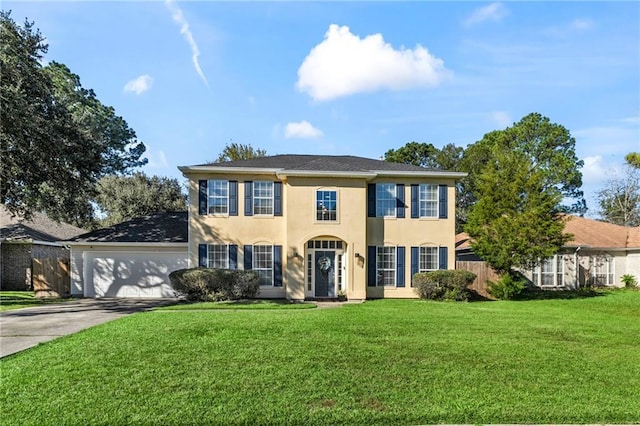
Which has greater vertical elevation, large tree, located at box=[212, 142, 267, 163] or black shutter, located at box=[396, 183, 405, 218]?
large tree, located at box=[212, 142, 267, 163]

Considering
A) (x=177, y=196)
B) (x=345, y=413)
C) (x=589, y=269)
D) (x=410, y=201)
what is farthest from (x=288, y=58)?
(x=177, y=196)

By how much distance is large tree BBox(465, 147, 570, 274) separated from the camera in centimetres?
1961

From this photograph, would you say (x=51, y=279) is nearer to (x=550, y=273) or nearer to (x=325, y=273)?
(x=325, y=273)

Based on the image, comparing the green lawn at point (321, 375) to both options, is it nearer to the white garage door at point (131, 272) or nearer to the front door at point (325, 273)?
the front door at point (325, 273)

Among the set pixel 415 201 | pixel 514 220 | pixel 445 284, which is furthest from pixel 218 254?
pixel 514 220

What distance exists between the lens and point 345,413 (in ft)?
18.9

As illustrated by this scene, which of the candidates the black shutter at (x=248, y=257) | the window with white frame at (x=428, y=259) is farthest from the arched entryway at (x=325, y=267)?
the window with white frame at (x=428, y=259)

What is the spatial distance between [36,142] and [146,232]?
19.2 ft

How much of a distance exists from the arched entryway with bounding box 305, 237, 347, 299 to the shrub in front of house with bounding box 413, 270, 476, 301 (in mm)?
3208

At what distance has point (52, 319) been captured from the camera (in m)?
13.1

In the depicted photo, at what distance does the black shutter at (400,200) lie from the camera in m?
20.5

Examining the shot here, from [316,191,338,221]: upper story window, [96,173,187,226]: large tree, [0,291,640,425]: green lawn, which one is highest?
[96,173,187,226]: large tree

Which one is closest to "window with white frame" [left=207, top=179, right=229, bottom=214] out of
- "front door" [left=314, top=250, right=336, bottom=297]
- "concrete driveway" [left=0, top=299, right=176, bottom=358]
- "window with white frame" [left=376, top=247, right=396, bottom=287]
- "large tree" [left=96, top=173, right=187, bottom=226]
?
"front door" [left=314, top=250, right=336, bottom=297]

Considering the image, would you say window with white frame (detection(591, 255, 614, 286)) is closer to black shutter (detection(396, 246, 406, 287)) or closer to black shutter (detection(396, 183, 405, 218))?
black shutter (detection(396, 246, 406, 287))
